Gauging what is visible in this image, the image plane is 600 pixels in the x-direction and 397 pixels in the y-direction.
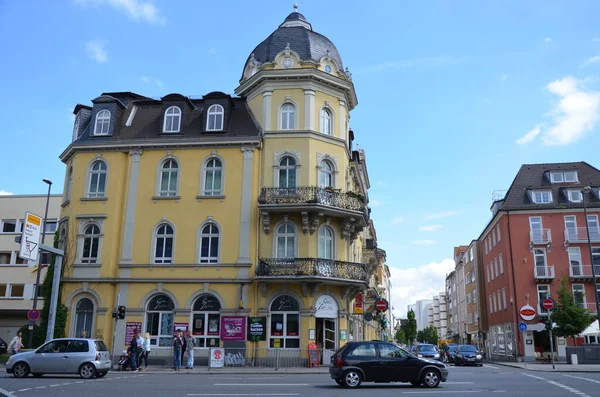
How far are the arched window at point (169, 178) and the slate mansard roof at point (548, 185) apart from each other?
95.3ft

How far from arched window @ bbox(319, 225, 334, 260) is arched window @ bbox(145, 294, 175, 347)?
861 centimetres

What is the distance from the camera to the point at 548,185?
156ft

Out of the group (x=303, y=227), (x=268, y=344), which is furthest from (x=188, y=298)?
(x=303, y=227)

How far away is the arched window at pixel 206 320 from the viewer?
28.6 m

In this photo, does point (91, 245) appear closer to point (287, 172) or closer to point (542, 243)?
point (287, 172)

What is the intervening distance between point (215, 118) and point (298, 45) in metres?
6.55

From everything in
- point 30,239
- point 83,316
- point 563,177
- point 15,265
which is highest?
point 563,177

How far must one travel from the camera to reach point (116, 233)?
100ft

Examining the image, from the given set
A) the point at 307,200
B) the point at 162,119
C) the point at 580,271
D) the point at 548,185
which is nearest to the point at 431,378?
the point at 307,200

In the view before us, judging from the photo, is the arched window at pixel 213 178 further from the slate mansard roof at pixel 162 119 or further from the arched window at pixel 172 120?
the arched window at pixel 172 120

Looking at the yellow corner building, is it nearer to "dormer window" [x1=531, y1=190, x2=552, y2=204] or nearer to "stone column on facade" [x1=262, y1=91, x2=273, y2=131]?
"stone column on facade" [x1=262, y1=91, x2=273, y2=131]

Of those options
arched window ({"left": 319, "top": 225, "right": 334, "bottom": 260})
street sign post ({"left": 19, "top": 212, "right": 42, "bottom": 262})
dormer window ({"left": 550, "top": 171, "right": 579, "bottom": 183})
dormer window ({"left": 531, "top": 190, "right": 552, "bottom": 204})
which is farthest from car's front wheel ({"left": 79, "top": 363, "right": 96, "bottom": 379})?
dormer window ({"left": 550, "top": 171, "right": 579, "bottom": 183})

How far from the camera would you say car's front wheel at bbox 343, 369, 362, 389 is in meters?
16.7

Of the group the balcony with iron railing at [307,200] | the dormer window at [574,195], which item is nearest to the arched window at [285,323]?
the balcony with iron railing at [307,200]
